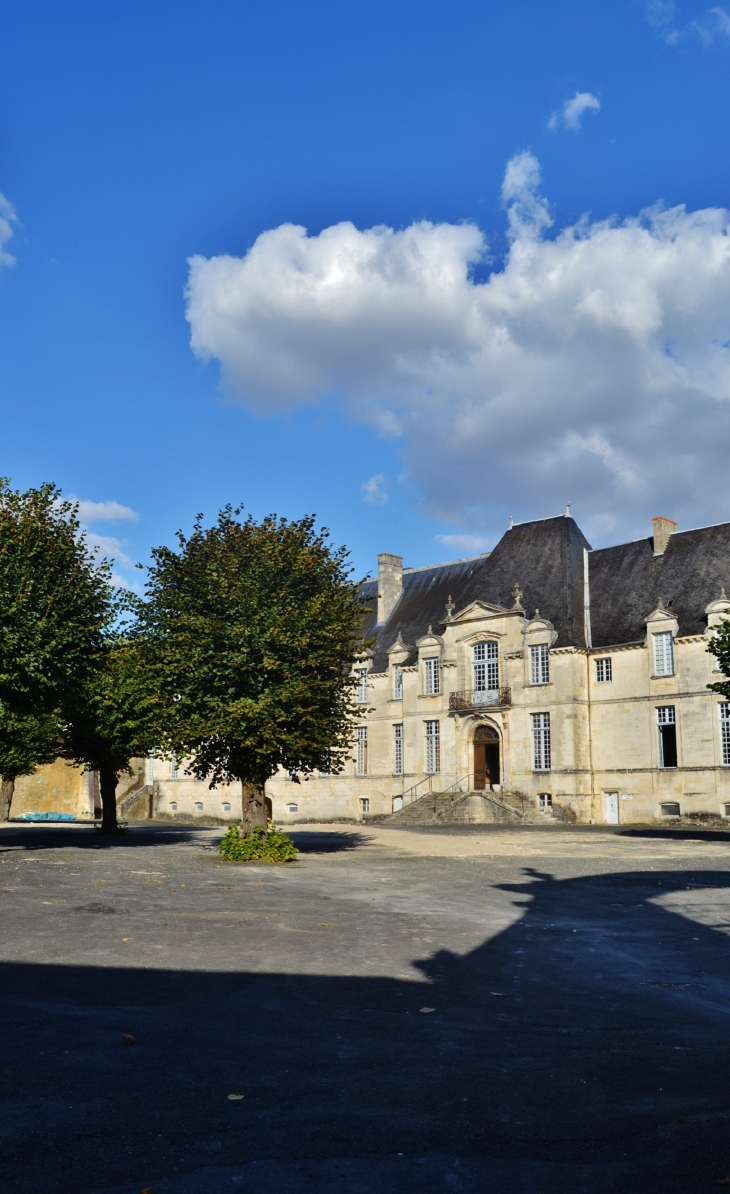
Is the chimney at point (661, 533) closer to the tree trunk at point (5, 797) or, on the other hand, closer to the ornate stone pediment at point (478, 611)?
the ornate stone pediment at point (478, 611)

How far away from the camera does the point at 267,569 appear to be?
2344 cm

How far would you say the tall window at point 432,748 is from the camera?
2041 inches

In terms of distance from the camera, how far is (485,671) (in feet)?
167

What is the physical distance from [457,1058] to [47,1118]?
2.78 m

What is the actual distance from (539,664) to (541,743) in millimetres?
3828

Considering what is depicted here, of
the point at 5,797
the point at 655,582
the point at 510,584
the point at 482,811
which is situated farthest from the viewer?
the point at 5,797

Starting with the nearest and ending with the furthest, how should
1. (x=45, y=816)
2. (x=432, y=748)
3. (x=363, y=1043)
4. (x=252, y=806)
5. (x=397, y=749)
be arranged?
(x=363, y=1043), (x=252, y=806), (x=432, y=748), (x=397, y=749), (x=45, y=816)

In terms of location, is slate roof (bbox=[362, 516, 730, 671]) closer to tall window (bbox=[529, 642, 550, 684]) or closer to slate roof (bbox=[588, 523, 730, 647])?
slate roof (bbox=[588, 523, 730, 647])

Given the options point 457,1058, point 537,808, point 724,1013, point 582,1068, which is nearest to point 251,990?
point 457,1058

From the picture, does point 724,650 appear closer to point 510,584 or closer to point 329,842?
point 329,842

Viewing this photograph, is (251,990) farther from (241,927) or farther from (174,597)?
(174,597)

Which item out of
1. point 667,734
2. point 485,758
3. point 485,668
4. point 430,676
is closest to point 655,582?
point 667,734

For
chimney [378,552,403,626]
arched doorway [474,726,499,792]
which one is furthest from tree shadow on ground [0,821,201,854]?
chimney [378,552,403,626]

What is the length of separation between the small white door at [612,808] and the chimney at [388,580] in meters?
18.3
